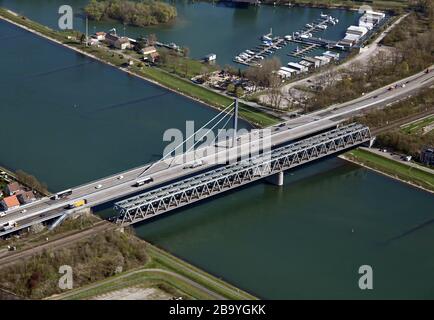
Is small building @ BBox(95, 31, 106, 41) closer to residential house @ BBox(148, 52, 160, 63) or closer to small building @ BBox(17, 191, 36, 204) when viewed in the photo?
residential house @ BBox(148, 52, 160, 63)

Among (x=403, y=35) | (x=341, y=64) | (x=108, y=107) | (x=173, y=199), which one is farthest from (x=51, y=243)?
(x=403, y=35)

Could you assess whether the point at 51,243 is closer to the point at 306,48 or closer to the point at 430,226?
the point at 430,226

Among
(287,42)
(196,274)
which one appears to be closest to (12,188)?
(196,274)

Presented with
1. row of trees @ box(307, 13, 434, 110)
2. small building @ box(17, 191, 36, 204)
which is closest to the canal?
row of trees @ box(307, 13, 434, 110)

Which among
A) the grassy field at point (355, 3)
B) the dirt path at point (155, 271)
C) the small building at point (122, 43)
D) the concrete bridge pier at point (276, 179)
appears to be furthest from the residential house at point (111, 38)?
the dirt path at point (155, 271)

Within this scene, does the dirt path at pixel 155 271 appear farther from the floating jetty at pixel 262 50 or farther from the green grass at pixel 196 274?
the floating jetty at pixel 262 50
